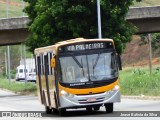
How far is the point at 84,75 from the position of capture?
22906mm

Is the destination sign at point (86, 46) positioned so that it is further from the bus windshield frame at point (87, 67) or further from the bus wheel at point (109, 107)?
the bus wheel at point (109, 107)

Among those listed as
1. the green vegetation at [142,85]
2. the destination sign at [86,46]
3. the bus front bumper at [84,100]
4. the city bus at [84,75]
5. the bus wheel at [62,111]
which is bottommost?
the green vegetation at [142,85]

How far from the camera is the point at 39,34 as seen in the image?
Result: 4706cm

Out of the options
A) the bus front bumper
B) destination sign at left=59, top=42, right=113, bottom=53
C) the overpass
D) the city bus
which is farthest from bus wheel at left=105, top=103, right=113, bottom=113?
the overpass

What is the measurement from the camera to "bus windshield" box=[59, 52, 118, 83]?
75.1 ft

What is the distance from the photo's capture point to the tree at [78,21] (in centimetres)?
4416

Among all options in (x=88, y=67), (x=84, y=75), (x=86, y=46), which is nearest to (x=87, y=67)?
(x=88, y=67)

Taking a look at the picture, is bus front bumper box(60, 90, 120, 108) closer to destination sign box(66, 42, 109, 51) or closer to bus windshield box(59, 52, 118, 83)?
bus windshield box(59, 52, 118, 83)

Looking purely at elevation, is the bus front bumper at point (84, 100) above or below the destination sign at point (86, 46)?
below

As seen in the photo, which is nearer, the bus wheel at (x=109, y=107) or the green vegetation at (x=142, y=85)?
the bus wheel at (x=109, y=107)

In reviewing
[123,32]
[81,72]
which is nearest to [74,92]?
[81,72]

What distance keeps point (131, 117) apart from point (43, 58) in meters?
6.20

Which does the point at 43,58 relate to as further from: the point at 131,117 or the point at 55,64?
the point at 131,117

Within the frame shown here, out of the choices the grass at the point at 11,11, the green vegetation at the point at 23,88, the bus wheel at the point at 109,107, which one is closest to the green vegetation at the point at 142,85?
the bus wheel at the point at 109,107
